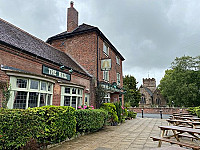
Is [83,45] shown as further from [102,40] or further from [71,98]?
[71,98]

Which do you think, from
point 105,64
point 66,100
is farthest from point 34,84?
point 105,64

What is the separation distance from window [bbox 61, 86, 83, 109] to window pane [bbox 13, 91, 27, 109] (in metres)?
2.74

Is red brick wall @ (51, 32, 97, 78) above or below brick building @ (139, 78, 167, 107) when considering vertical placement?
above

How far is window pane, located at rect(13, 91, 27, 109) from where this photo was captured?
5731mm

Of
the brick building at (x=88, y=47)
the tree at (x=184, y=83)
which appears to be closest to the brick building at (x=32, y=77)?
the brick building at (x=88, y=47)

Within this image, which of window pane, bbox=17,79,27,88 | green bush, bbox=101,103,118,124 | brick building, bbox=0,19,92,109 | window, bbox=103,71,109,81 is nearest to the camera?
brick building, bbox=0,19,92,109

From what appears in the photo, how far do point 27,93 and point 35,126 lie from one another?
2.44 metres

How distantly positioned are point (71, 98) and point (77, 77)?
1703mm

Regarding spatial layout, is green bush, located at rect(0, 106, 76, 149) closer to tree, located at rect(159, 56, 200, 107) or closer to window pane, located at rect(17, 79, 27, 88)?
window pane, located at rect(17, 79, 27, 88)

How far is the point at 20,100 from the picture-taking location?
5.87 meters

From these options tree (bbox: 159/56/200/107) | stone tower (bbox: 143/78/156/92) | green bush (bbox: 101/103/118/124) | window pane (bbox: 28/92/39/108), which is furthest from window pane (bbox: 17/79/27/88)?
stone tower (bbox: 143/78/156/92)

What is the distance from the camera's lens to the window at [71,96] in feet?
28.5

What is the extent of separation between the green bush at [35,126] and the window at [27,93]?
178 centimetres

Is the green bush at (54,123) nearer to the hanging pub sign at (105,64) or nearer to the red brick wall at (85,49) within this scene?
the red brick wall at (85,49)
